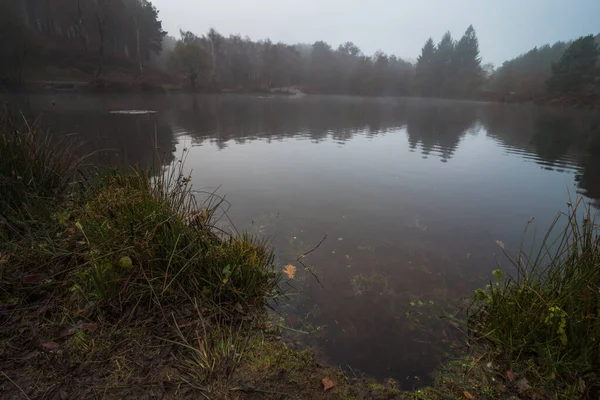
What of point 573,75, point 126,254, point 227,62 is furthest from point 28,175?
point 227,62

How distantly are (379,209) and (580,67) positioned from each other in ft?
226

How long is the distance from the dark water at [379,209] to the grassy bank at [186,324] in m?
0.46

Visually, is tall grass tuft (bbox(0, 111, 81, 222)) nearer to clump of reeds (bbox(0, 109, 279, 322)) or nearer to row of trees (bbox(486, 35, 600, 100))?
clump of reeds (bbox(0, 109, 279, 322))

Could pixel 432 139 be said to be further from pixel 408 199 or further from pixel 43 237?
pixel 43 237

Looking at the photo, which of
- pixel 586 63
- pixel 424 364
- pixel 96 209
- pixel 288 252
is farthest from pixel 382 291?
pixel 586 63

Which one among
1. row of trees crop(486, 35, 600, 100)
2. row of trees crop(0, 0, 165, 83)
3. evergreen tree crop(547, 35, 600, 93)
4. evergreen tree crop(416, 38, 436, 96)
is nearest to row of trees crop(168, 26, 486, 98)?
evergreen tree crop(416, 38, 436, 96)

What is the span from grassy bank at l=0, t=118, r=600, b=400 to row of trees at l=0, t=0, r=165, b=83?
6210 cm

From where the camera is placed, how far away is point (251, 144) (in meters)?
15.3

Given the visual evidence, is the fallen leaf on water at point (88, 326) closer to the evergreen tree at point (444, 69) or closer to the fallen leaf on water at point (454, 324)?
the fallen leaf on water at point (454, 324)

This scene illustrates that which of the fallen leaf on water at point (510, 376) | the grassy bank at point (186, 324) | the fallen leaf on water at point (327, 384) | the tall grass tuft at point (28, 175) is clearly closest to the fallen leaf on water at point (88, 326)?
the grassy bank at point (186, 324)

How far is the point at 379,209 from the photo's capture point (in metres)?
7.46

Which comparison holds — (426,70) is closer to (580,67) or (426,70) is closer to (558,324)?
(580,67)

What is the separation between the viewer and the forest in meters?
50.2

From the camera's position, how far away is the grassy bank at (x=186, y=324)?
2385 mm
